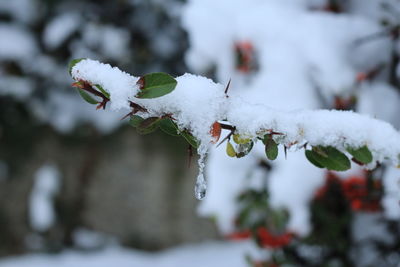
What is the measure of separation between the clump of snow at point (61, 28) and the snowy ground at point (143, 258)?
3.70 feet

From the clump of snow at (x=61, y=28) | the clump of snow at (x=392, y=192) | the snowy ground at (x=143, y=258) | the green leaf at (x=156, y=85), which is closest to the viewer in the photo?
the green leaf at (x=156, y=85)

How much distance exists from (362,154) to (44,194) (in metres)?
2.11

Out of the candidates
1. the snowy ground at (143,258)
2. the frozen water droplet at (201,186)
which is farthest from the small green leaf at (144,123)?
the snowy ground at (143,258)

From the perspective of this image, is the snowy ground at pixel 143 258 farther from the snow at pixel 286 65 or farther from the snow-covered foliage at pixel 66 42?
the snow at pixel 286 65

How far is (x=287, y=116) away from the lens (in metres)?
0.57

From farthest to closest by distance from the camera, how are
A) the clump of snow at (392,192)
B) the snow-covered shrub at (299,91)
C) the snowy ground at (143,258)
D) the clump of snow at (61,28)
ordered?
1. the snowy ground at (143,258)
2. the clump of snow at (61,28)
3. the snow-covered shrub at (299,91)
4. the clump of snow at (392,192)

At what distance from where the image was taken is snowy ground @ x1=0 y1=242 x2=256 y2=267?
7.54ft

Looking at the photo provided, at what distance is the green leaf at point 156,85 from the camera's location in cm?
51

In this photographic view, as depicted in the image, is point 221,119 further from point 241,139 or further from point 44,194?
point 44,194

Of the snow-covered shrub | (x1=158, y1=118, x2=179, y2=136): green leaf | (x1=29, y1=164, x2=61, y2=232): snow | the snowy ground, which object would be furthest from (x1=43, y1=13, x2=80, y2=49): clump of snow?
(x1=158, y1=118, x2=179, y2=136): green leaf

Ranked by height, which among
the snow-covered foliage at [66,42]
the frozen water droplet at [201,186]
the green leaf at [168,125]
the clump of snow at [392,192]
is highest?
the snow-covered foliage at [66,42]

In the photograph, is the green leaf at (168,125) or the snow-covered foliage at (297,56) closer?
the green leaf at (168,125)

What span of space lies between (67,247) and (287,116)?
2161mm

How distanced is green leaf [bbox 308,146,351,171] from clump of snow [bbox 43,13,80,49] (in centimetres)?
172
